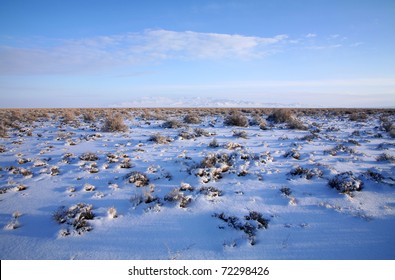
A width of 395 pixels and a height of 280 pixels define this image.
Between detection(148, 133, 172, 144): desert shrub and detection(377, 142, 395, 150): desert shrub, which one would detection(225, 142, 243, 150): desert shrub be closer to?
detection(148, 133, 172, 144): desert shrub

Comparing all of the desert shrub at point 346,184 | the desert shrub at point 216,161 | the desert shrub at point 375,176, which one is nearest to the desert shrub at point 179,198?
the desert shrub at point 216,161

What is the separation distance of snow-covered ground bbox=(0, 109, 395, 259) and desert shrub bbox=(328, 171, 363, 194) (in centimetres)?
3

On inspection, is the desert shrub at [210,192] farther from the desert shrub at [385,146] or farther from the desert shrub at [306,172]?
the desert shrub at [385,146]

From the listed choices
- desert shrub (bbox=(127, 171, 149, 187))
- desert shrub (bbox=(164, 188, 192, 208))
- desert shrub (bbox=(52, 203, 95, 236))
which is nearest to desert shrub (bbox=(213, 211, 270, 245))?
desert shrub (bbox=(164, 188, 192, 208))

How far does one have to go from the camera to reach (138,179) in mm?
5879

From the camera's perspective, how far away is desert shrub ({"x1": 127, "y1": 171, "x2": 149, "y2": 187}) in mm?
5691

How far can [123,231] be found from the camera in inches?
158

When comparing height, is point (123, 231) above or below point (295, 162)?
below

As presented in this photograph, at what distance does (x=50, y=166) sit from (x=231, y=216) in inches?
220

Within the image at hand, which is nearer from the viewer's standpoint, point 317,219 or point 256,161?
point 317,219

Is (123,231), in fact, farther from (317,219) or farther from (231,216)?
(317,219)

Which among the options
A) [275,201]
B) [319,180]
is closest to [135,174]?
Answer: [275,201]

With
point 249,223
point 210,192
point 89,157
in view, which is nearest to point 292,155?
point 210,192
